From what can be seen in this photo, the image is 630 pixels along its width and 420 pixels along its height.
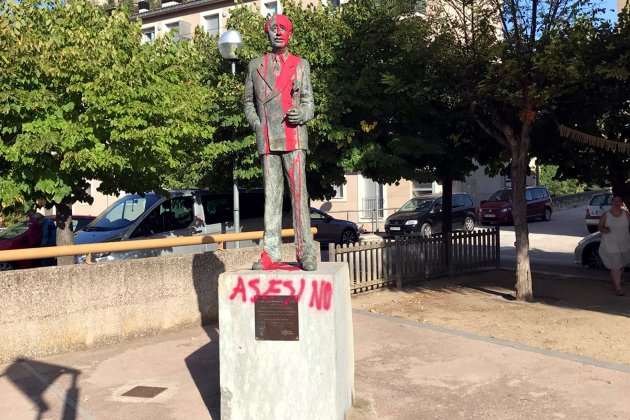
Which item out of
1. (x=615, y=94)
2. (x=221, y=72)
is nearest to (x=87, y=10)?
(x=221, y=72)

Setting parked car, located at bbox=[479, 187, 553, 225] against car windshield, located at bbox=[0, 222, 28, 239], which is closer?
car windshield, located at bbox=[0, 222, 28, 239]

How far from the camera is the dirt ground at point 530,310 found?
25.8 ft

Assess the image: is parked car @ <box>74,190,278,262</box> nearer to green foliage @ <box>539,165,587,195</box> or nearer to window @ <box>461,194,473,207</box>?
window @ <box>461,194,473,207</box>

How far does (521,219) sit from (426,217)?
519 inches

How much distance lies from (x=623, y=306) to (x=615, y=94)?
3405mm


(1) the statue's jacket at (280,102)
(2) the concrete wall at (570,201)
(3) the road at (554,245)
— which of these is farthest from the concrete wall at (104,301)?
(2) the concrete wall at (570,201)

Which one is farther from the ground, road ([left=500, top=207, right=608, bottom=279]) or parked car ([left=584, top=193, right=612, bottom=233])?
parked car ([left=584, top=193, right=612, bottom=233])

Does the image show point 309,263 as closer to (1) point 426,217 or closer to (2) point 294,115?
(2) point 294,115

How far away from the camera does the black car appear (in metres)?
23.7

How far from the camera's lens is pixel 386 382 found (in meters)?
6.08

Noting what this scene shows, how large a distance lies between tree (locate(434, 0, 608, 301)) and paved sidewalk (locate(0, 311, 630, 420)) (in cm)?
393

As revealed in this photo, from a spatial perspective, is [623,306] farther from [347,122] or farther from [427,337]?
[347,122]

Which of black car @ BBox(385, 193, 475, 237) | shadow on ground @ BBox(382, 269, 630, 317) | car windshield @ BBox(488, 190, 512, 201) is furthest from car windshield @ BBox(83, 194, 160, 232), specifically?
car windshield @ BBox(488, 190, 512, 201)

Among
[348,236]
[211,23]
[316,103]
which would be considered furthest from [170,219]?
[211,23]
